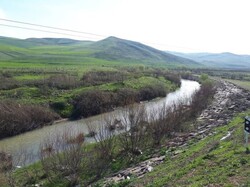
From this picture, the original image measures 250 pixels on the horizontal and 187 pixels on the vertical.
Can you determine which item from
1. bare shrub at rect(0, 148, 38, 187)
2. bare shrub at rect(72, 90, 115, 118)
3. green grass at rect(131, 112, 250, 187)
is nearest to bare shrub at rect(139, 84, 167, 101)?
bare shrub at rect(72, 90, 115, 118)

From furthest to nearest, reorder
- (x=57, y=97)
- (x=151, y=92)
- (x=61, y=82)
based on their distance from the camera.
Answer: (x=151, y=92) < (x=61, y=82) < (x=57, y=97)

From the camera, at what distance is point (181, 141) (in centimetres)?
2959

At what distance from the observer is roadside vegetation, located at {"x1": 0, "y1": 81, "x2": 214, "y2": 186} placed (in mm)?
22172

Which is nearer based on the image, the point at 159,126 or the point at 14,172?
the point at 14,172

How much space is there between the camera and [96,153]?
82.9ft

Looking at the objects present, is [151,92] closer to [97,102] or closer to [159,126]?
[97,102]

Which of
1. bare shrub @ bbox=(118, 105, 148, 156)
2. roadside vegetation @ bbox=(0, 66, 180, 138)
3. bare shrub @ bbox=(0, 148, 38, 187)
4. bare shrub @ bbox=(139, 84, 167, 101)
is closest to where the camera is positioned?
bare shrub @ bbox=(0, 148, 38, 187)

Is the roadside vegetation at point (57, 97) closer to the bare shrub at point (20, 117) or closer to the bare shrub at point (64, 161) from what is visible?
the bare shrub at point (20, 117)

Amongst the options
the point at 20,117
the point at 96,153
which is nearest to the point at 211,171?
the point at 96,153

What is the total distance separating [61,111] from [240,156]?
37558 millimetres

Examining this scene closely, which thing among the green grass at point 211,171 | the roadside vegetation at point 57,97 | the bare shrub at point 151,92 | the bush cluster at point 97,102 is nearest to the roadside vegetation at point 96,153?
the green grass at point 211,171

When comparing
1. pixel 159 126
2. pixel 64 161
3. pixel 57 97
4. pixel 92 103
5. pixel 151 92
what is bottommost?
pixel 151 92

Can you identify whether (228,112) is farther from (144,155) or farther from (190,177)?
(190,177)

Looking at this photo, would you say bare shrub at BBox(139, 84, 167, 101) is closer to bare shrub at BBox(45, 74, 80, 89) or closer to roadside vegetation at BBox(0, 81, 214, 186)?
bare shrub at BBox(45, 74, 80, 89)
